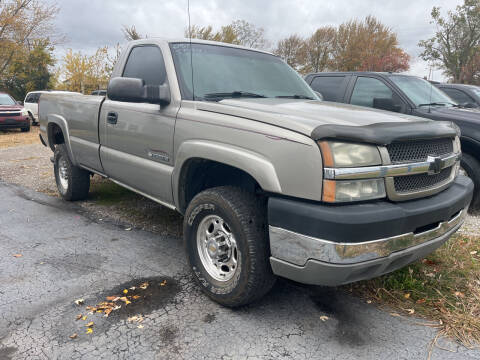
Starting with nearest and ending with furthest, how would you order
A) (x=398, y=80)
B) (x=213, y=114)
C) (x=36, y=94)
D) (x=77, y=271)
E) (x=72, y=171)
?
(x=213, y=114) < (x=77, y=271) < (x=72, y=171) < (x=398, y=80) < (x=36, y=94)

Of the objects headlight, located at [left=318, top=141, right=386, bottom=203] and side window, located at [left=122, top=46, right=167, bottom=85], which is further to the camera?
side window, located at [left=122, top=46, right=167, bottom=85]

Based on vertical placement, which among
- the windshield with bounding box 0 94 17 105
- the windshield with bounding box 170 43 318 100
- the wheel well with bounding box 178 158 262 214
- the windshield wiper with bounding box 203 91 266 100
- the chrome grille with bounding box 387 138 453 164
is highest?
Result: the windshield with bounding box 170 43 318 100

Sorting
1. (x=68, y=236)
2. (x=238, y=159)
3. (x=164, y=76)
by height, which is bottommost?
(x=68, y=236)

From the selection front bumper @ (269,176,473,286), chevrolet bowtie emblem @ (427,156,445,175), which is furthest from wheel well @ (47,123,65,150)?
chevrolet bowtie emblem @ (427,156,445,175)

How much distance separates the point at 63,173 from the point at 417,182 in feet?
15.6

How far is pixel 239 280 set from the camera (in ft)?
8.36

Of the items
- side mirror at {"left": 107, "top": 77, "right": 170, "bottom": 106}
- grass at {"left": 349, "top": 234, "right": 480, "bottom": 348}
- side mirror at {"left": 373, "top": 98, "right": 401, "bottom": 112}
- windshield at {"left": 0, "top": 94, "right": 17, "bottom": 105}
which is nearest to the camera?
grass at {"left": 349, "top": 234, "right": 480, "bottom": 348}

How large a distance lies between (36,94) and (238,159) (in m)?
20.1

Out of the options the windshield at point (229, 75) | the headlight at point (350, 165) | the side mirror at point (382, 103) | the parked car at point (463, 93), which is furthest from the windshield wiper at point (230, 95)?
the parked car at point (463, 93)

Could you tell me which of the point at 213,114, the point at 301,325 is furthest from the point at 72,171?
the point at 301,325

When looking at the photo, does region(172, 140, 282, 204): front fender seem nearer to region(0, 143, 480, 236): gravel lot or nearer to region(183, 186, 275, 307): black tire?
region(183, 186, 275, 307): black tire

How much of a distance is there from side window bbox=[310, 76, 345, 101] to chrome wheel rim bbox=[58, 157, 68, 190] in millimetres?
4121

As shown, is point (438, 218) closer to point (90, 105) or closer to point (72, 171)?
point (90, 105)

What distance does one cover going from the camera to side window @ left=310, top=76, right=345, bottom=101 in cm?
635
